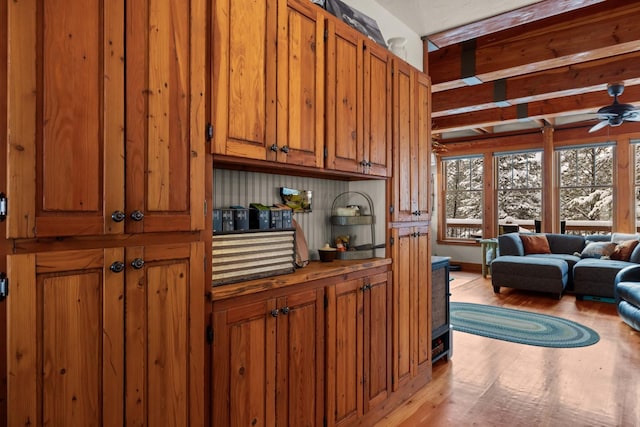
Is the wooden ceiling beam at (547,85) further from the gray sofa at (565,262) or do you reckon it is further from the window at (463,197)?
the window at (463,197)

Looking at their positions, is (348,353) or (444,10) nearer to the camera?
(348,353)

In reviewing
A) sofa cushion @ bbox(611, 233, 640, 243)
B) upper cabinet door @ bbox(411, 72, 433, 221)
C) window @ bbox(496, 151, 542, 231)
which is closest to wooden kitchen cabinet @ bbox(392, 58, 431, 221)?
upper cabinet door @ bbox(411, 72, 433, 221)

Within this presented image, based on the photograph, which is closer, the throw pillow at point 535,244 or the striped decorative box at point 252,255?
the striped decorative box at point 252,255

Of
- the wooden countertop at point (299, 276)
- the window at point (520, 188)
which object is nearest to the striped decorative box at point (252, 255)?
the wooden countertop at point (299, 276)

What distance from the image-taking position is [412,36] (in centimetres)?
323

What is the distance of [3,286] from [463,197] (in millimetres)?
8763

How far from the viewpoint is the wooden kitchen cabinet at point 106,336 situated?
41.8 inches

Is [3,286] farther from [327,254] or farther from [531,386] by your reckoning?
[531,386]

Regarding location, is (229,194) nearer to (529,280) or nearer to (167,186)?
(167,186)

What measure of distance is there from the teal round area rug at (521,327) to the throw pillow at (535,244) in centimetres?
208

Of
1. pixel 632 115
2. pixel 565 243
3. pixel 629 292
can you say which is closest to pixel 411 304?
pixel 629 292

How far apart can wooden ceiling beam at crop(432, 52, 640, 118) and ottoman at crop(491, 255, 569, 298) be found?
97.3 inches

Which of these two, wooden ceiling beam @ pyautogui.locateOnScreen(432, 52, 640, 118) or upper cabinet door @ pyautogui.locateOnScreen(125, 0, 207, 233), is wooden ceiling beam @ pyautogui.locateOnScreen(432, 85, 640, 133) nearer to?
wooden ceiling beam @ pyautogui.locateOnScreen(432, 52, 640, 118)

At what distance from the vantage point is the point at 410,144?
2.79 meters
